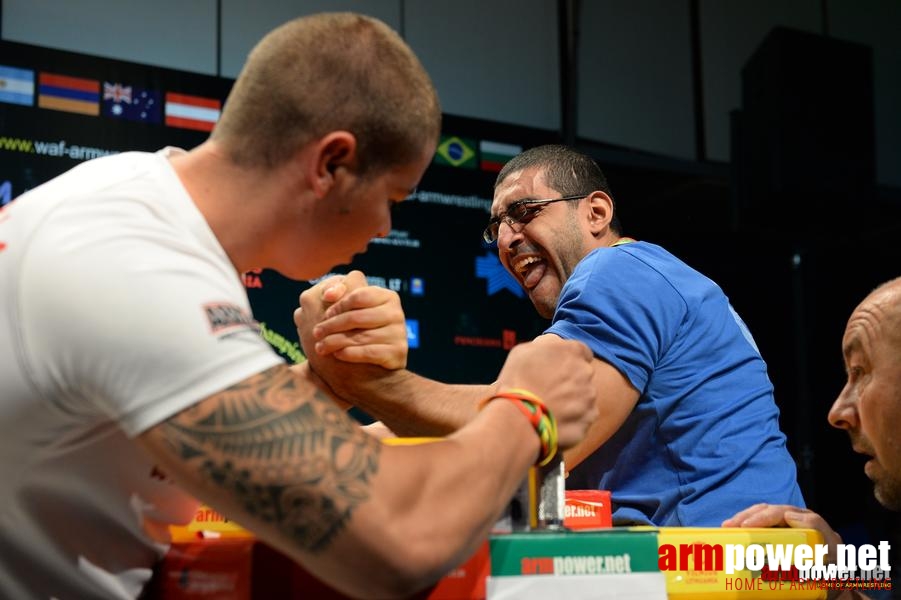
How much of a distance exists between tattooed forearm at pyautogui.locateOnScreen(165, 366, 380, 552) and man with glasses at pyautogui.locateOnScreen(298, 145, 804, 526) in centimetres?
76

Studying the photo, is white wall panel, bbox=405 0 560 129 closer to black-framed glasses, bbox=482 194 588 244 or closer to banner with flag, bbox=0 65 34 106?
banner with flag, bbox=0 65 34 106

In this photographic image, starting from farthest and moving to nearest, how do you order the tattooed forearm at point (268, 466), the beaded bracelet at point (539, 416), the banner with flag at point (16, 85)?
the banner with flag at point (16, 85) < the beaded bracelet at point (539, 416) < the tattooed forearm at point (268, 466)

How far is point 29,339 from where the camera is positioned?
1010mm

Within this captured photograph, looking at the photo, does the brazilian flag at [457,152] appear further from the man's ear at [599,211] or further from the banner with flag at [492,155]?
the man's ear at [599,211]

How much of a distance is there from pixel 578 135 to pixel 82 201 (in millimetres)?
4049

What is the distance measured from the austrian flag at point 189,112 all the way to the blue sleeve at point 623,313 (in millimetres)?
2171

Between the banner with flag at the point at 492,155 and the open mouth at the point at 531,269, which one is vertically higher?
the banner with flag at the point at 492,155

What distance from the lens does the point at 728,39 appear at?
17.7ft

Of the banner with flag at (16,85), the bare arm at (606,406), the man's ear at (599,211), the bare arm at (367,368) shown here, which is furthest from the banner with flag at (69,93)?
the bare arm at (606,406)

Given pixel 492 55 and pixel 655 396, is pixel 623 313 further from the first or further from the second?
pixel 492 55

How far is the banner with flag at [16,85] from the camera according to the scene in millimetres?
3520

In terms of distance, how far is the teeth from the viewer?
2.76 metres

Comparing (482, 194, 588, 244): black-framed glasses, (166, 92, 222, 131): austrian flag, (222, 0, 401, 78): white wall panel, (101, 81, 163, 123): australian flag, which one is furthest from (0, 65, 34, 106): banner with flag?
(482, 194, 588, 244): black-framed glasses

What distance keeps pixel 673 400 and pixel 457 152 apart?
240cm
